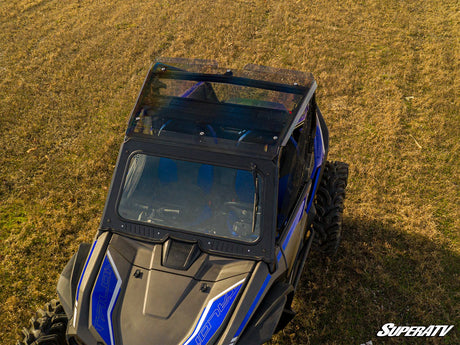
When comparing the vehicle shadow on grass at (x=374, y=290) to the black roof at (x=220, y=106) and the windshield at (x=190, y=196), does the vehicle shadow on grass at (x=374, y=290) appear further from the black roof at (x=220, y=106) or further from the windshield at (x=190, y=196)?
the black roof at (x=220, y=106)

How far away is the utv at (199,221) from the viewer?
292 centimetres

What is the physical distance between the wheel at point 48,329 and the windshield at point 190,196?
0.99m

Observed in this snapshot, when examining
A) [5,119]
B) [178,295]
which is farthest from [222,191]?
[5,119]

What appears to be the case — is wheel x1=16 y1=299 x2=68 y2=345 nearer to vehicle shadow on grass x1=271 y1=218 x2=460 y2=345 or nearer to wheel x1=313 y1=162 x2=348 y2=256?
vehicle shadow on grass x1=271 y1=218 x2=460 y2=345

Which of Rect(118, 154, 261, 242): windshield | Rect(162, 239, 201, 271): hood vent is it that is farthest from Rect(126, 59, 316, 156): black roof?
Rect(162, 239, 201, 271): hood vent


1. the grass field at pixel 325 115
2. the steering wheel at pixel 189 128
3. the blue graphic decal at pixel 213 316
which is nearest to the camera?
the blue graphic decal at pixel 213 316

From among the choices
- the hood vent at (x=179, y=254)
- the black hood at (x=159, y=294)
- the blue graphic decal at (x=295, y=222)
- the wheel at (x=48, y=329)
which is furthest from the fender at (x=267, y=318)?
the wheel at (x=48, y=329)

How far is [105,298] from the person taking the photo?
9.88 feet

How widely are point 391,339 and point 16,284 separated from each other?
4175 millimetres

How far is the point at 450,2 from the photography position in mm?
11508

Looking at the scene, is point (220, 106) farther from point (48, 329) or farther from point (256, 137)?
point (48, 329)

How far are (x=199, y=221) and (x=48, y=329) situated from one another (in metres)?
1.50

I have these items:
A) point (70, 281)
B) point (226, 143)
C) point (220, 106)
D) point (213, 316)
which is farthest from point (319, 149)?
point (70, 281)

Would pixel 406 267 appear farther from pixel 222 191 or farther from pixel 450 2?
pixel 450 2
